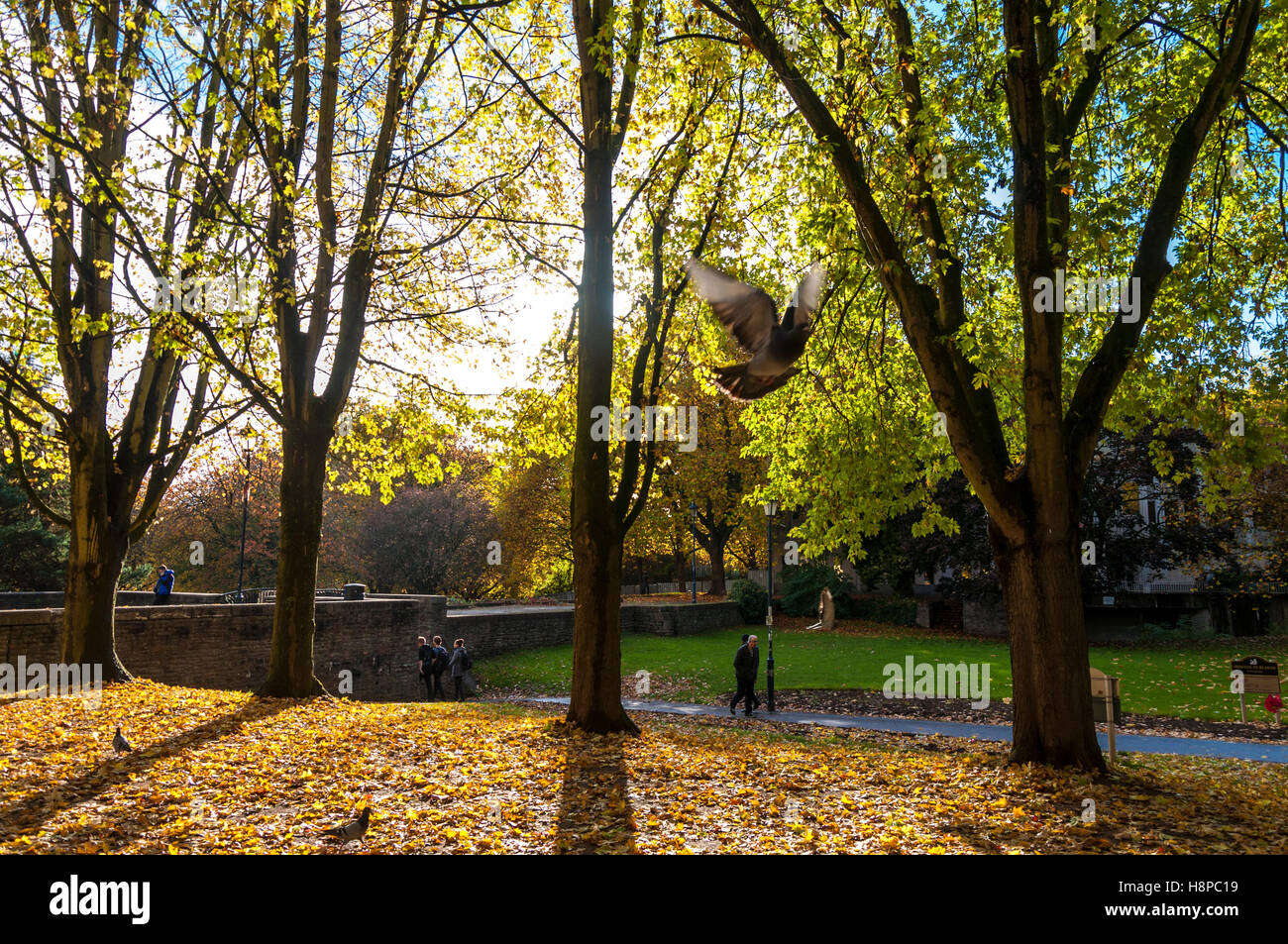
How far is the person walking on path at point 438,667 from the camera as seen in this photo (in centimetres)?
2189

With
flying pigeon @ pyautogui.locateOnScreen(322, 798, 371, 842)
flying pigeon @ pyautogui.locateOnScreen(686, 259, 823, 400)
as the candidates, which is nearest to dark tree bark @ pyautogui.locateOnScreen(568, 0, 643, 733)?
flying pigeon @ pyautogui.locateOnScreen(686, 259, 823, 400)

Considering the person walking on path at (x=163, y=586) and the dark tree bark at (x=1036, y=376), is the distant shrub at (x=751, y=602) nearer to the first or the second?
the person walking on path at (x=163, y=586)

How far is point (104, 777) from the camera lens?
→ 6570 mm

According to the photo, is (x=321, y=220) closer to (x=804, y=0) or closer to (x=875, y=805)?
(x=804, y=0)

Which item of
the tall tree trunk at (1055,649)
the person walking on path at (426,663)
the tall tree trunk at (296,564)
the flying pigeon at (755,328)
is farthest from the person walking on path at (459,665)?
the tall tree trunk at (1055,649)

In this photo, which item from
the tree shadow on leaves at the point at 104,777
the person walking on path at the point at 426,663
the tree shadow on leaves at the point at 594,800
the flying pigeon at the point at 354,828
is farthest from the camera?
the person walking on path at the point at 426,663

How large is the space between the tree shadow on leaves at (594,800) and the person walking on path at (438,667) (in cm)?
1354

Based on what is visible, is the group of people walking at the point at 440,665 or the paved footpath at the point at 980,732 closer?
the paved footpath at the point at 980,732

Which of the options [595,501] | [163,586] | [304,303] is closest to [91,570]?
[304,303]

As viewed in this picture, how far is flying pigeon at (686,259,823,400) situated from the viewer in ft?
27.1

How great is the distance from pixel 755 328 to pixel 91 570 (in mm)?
10733

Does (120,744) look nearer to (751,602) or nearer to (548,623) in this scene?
(548,623)

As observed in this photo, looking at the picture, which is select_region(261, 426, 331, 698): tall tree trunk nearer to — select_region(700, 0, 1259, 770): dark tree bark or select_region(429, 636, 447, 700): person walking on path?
select_region(700, 0, 1259, 770): dark tree bark

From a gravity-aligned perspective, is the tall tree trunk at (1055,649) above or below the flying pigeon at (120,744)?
above
